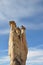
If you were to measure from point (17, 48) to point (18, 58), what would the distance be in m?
1.16

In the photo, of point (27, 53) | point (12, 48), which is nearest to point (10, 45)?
point (12, 48)

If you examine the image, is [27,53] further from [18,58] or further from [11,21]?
[11,21]

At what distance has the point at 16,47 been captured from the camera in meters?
31.7

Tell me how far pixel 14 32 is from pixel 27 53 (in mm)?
3111

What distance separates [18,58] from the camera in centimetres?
3166

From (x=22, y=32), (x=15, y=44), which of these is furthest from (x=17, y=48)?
(x=22, y=32)

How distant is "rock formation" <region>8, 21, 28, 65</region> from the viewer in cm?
3155

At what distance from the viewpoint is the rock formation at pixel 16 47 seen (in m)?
31.5

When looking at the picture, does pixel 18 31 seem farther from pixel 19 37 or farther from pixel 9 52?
pixel 9 52

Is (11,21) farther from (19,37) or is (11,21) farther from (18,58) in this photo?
(18,58)

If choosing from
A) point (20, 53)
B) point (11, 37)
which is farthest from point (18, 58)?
point (11, 37)

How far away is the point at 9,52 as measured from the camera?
3181 centimetres

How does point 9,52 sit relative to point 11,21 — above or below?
below

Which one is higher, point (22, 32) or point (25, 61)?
point (22, 32)
